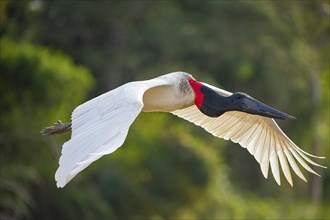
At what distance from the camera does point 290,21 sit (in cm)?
4031

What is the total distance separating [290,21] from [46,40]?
680 centimetres

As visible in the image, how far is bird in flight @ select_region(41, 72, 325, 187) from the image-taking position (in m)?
12.8

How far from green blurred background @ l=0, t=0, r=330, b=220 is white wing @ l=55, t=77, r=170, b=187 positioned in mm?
11710

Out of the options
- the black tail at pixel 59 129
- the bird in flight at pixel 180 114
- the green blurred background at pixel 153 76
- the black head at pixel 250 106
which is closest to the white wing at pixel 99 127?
the bird in flight at pixel 180 114

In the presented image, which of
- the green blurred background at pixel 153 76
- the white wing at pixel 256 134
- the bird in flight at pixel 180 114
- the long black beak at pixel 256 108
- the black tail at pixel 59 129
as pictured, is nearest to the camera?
the bird in flight at pixel 180 114

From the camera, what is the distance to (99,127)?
1327 cm

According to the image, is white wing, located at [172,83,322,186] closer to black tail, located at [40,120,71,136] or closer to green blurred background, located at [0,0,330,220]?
black tail, located at [40,120,71,136]

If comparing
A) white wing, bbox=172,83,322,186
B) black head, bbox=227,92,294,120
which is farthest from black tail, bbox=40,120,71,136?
black head, bbox=227,92,294,120

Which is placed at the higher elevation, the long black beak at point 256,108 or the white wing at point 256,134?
the long black beak at point 256,108

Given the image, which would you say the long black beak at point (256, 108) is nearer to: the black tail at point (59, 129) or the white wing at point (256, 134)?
the white wing at point (256, 134)

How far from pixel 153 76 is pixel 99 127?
22.8 m

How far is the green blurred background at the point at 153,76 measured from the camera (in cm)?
2764

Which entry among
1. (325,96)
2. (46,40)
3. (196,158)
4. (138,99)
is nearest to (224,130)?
(138,99)

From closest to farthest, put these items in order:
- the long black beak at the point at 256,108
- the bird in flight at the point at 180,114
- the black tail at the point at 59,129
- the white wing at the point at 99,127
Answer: the white wing at the point at 99,127 → the bird in flight at the point at 180,114 → the long black beak at the point at 256,108 → the black tail at the point at 59,129
